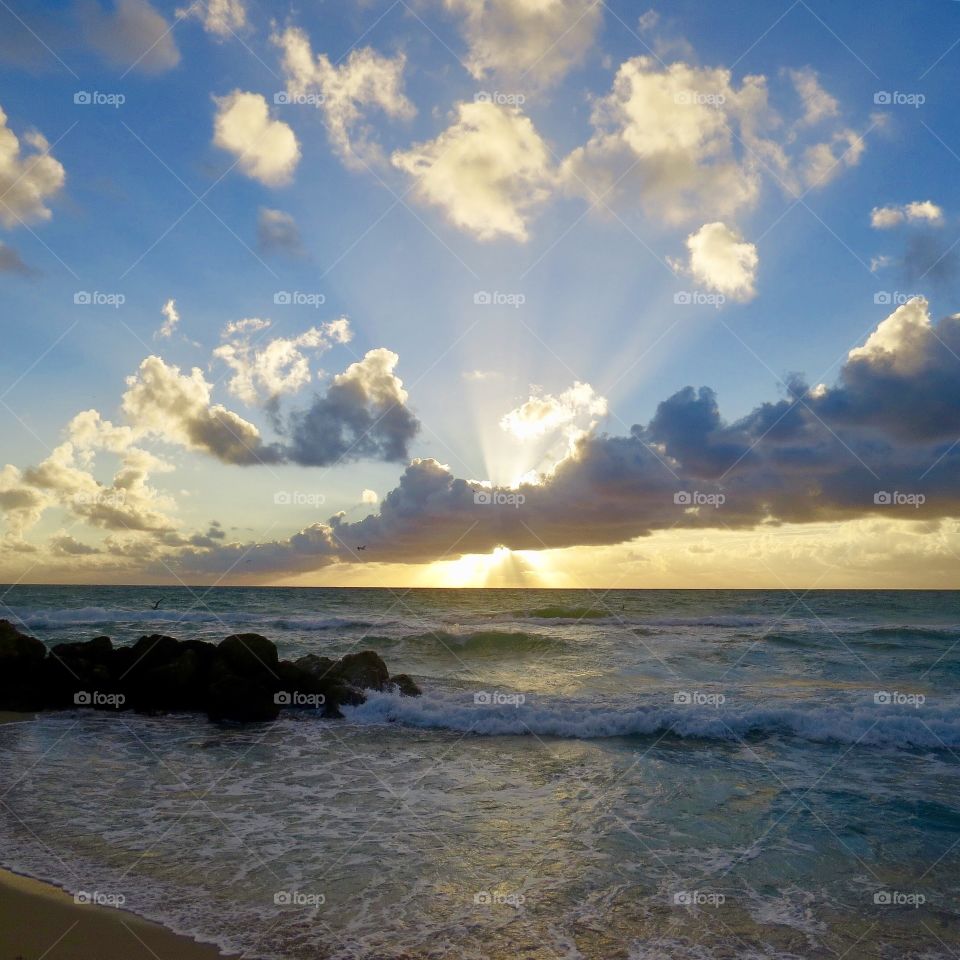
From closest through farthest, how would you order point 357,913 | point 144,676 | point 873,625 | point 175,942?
point 175,942 < point 357,913 < point 144,676 < point 873,625

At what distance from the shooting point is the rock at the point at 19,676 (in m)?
17.9

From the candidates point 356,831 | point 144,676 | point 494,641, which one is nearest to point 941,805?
point 356,831

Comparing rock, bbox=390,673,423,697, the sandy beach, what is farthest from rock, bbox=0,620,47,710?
the sandy beach

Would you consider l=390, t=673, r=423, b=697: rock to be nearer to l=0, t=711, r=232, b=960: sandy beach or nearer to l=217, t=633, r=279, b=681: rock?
l=217, t=633, r=279, b=681: rock

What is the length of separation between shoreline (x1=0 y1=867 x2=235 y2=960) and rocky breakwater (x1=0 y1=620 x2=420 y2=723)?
33.9 feet

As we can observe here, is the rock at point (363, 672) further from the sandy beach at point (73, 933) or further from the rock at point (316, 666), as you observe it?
the sandy beach at point (73, 933)

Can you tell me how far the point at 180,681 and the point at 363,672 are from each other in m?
5.25

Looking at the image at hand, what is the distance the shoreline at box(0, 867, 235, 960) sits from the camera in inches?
242

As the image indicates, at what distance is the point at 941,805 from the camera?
11438 mm

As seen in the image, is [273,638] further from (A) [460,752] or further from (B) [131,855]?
(B) [131,855]

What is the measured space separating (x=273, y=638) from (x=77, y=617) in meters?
23.9

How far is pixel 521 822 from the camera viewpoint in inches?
392

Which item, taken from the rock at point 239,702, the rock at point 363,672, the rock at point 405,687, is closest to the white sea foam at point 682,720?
the rock at point 405,687

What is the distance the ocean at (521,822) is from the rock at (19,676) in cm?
104
